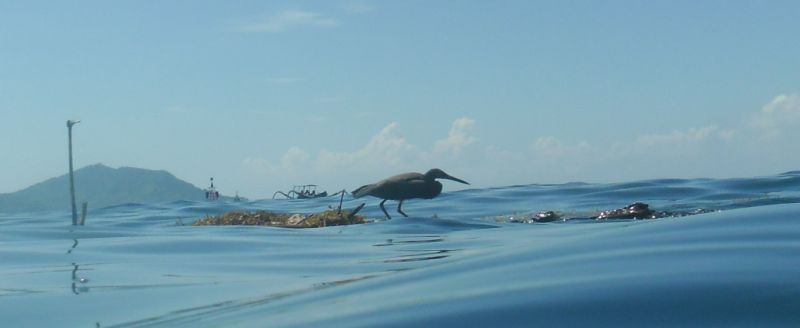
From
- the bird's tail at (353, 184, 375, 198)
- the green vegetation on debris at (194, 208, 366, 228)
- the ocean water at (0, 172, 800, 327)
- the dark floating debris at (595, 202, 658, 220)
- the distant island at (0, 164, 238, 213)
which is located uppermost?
the distant island at (0, 164, 238, 213)

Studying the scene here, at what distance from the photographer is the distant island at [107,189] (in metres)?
61.0

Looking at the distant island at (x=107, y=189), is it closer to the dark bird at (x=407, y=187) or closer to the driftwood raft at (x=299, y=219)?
the driftwood raft at (x=299, y=219)

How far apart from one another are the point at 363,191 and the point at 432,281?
8402mm

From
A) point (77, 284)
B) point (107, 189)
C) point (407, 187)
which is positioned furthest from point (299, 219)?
point (107, 189)

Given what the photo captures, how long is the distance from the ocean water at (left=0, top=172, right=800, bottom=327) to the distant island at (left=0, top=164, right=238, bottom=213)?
160ft

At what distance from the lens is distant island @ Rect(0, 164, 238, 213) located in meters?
61.0

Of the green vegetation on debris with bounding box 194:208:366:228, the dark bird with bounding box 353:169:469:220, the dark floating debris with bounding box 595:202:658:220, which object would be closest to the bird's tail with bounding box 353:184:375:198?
the dark bird with bounding box 353:169:469:220

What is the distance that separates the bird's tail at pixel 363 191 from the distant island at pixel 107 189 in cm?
4425

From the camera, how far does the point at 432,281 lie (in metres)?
4.92

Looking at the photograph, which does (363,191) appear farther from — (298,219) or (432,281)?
(432,281)

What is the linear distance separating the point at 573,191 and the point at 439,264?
21.4m

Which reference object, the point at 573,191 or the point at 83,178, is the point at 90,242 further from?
the point at 83,178

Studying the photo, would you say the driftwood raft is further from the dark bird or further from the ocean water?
the ocean water

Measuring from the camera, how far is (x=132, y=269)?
7.41 m
